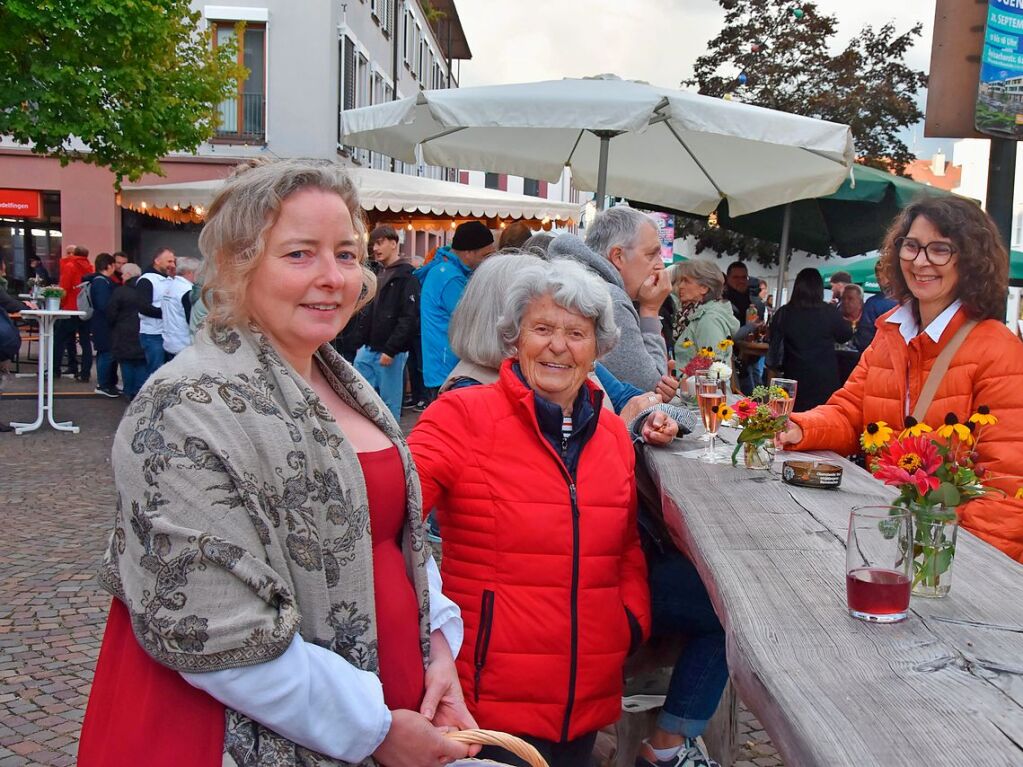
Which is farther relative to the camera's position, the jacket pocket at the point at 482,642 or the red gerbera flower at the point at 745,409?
the red gerbera flower at the point at 745,409

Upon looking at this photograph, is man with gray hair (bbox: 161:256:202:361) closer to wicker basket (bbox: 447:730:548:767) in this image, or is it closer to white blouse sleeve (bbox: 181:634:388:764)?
wicker basket (bbox: 447:730:548:767)

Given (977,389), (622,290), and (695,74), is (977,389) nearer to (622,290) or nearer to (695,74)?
(622,290)

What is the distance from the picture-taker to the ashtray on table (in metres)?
2.99

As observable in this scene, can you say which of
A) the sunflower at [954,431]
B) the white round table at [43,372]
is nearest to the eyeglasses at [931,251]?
the sunflower at [954,431]

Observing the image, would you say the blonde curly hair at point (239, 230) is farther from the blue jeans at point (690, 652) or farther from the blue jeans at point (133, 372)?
the blue jeans at point (133, 372)

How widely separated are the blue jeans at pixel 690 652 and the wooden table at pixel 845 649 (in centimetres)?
53

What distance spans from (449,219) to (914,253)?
11.5 m

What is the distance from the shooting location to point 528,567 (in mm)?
2537

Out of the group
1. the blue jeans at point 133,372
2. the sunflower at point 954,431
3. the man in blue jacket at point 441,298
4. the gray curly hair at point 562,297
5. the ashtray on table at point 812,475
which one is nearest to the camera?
the sunflower at point 954,431

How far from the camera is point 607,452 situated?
271 centimetres

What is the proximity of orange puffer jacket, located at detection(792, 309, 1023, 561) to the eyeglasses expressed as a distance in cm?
19

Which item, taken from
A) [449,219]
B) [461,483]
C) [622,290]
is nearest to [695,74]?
[449,219]

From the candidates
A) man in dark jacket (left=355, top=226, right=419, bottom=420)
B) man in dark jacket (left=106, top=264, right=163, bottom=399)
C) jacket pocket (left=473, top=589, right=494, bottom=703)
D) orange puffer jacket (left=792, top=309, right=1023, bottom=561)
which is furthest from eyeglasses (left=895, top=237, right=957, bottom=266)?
man in dark jacket (left=106, top=264, right=163, bottom=399)

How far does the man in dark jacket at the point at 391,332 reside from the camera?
8.52 meters
